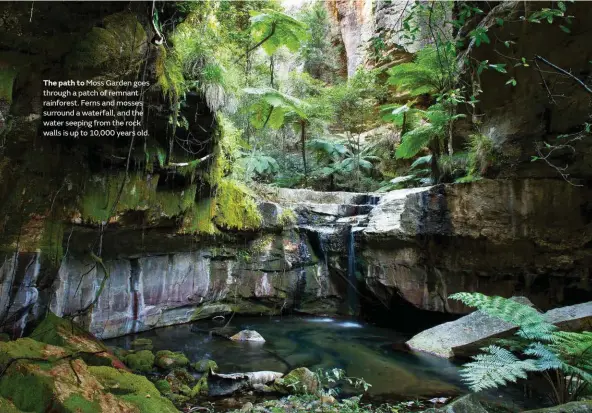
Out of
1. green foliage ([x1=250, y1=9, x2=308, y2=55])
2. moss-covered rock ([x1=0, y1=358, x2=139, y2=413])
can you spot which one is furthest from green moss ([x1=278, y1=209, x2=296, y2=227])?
moss-covered rock ([x1=0, y1=358, x2=139, y2=413])

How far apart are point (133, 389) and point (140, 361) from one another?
2.14 metres

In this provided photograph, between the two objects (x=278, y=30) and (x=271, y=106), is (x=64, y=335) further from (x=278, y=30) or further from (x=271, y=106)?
(x=271, y=106)

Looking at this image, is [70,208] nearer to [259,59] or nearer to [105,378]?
[105,378]

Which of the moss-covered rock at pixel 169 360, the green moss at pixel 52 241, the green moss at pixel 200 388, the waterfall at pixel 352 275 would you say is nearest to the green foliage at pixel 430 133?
the waterfall at pixel 352 275

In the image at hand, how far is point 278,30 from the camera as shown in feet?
23.6

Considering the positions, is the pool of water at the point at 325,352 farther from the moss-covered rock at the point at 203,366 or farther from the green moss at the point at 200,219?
the green moss at the point at 200,219

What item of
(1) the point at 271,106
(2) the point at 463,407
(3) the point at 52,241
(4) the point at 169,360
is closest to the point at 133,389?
(4) the point at 169,360

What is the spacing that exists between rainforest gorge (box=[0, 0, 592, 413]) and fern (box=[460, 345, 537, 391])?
0.07ft

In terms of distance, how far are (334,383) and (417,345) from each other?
88.6 inches

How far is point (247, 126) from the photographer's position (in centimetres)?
1227

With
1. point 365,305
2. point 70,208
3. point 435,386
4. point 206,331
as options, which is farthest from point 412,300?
point 70,208

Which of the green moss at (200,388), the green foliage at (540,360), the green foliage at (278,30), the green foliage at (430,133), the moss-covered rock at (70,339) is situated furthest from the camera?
the green foliage at (430,133)

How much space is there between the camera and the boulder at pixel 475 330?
4906 mm

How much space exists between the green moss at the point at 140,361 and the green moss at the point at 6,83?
374 cm
